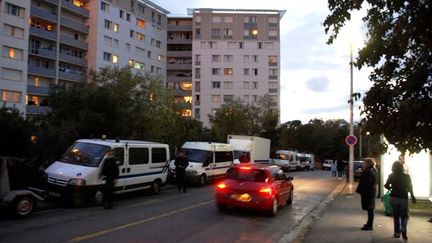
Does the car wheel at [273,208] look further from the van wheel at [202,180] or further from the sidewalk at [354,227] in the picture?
the van wheel at [202,180]

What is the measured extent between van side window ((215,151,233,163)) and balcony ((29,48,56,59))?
4471 cm

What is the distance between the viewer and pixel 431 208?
16.8 meters

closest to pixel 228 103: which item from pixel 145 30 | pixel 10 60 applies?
pixel 10 60

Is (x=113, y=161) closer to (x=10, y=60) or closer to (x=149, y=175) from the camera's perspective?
(x=149, y=175)

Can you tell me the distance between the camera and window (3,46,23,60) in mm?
59344

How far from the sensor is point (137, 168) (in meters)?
18.2

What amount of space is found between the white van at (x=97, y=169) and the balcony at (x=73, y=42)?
5572cm

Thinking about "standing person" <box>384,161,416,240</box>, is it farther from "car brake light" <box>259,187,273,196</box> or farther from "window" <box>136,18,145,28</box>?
"window" <box>136,18,145,28</box>

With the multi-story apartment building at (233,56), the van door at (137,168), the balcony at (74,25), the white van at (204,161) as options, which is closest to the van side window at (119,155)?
the van door at (137,168)

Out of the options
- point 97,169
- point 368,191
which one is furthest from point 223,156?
point 368,191

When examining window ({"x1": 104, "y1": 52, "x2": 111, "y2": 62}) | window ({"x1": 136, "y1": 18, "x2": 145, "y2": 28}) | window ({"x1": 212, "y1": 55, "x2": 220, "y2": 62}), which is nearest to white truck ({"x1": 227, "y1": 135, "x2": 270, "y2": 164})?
window ({"x1": 104, "y1": 52, "x2": 111, "y2": 62})

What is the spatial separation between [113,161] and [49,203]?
272 cm

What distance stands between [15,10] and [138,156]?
51.2 meters

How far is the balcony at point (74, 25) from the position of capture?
232 feet
